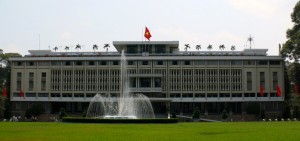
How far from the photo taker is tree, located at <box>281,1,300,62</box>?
78438 mm

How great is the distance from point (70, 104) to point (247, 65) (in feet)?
118

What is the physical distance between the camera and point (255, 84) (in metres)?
94.1

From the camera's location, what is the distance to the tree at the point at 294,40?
Result: 78.4m

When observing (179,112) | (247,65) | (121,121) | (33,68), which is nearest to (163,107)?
(179,112)

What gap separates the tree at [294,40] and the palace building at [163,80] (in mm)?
13439

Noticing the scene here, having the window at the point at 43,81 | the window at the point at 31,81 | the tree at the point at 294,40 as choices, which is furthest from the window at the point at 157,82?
the tree at the point at 294,40

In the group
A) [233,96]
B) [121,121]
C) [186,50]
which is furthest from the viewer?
[186,50]

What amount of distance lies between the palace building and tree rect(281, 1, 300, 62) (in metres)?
13.4

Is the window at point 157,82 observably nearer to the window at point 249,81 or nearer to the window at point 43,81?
the window at point 249,81

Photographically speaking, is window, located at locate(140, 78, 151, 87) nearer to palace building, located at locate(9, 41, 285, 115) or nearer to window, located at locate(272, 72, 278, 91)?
palace building, located at locate(9, 41, 285, 115)

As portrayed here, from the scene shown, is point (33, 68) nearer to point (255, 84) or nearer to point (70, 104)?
point (70, 104)

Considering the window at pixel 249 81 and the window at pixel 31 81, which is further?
the window at pixel 31 81

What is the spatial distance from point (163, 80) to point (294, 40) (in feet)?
89.7

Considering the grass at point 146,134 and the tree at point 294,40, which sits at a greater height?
the tree at point 294,40
